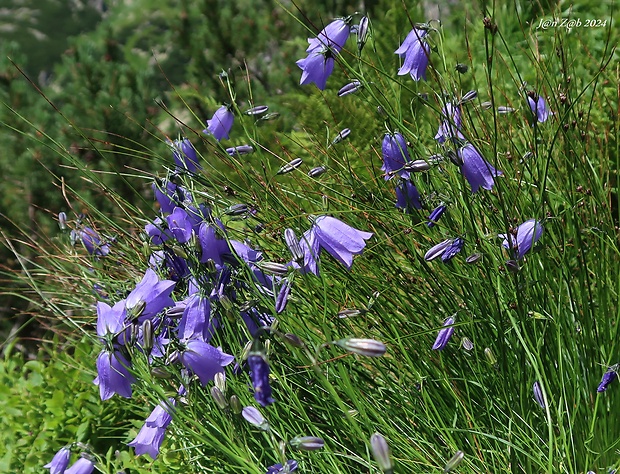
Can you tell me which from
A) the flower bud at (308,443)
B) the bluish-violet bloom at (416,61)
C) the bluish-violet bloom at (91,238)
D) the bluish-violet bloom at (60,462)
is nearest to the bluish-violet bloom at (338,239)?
the flower bud at (308,443)

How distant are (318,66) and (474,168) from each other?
621mm

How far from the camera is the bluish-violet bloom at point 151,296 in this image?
1.53 meters

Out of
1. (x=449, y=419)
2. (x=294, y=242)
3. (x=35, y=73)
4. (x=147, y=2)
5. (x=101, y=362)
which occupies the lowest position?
(x=35, y=73)

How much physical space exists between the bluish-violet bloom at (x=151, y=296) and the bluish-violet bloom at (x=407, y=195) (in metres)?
0.73

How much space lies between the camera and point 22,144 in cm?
491

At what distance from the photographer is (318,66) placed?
6.46 ft

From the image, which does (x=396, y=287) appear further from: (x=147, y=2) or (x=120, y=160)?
(x=147, y=2)

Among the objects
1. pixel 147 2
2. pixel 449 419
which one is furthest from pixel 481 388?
pixel 147 2

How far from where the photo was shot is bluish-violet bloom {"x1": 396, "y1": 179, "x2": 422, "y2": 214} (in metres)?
1.88

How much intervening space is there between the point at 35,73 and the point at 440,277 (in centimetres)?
1162

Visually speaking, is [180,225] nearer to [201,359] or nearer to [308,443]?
[201,359]

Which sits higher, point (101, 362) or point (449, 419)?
point (101, 362)

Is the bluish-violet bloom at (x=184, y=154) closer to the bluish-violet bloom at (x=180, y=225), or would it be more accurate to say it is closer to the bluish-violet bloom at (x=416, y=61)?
the bluish-violet bloom at (x=180, y=225)

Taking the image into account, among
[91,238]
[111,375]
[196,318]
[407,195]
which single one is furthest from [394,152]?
[91,238]
